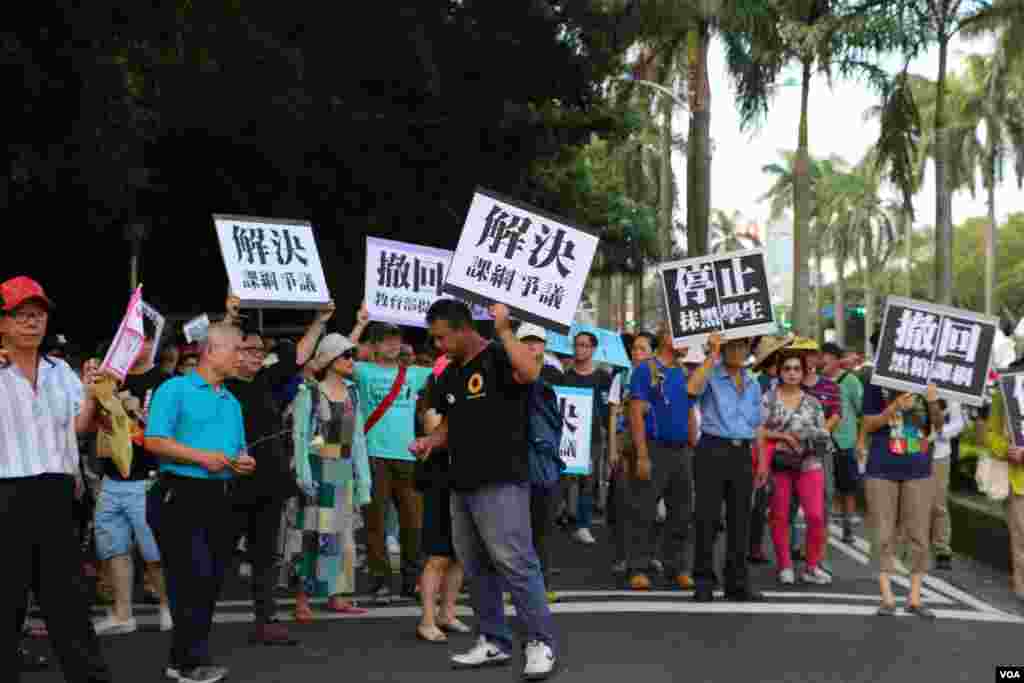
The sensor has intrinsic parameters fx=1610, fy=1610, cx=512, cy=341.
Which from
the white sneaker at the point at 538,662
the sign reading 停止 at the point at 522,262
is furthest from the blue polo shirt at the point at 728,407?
the white sneaker at the point at 538,662

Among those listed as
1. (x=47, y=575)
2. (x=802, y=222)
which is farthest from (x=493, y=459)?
(x=802, y=222)

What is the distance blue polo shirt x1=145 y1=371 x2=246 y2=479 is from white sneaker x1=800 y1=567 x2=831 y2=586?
5622 millimetres

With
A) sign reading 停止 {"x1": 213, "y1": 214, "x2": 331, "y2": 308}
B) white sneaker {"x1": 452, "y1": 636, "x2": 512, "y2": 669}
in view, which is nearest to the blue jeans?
white sneaker {"x1": 452, "y1": 636, "x2": 512, "y2": 669}

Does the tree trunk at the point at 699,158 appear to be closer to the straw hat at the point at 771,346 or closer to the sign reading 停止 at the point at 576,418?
the straw hat at the point at 771,346

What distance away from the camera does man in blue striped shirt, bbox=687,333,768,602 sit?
1102 centimetres

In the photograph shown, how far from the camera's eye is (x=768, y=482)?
1302 centimetres

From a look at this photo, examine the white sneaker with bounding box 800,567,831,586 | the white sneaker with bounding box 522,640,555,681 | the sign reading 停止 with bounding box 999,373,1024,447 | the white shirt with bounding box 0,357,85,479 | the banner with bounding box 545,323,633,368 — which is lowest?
the white sneaker with bounding box 522,640,555,681

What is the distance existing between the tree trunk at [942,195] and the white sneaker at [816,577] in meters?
21.1

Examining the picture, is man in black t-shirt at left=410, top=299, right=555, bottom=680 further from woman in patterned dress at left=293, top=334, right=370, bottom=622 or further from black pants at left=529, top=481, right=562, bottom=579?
woman in patterned dress at left=293, top=334, right=370, bottom=622

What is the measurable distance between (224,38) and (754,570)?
26.4 ft

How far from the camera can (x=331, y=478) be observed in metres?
10.0

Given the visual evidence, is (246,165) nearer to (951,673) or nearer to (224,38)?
(224,38)

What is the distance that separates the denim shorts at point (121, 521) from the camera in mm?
9562

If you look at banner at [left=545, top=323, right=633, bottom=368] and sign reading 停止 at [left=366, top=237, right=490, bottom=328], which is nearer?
sign reading 停止 at [left=366, top=237, right=490, bottom=328]
